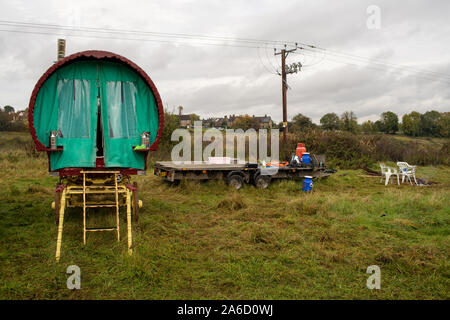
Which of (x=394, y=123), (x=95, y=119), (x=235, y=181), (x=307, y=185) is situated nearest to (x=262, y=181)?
(x=235, y=181)

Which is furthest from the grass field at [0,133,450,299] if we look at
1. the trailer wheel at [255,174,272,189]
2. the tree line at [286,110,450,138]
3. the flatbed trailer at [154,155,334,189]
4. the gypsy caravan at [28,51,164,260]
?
the tree line at [286,110,450,138]

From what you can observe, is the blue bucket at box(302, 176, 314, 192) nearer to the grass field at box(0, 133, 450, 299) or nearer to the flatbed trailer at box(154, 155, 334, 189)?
the flatbed trailer at box(154, 155, 334, 189)

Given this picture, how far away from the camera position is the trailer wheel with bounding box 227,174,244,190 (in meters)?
11.6

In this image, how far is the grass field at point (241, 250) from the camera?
4.28 m

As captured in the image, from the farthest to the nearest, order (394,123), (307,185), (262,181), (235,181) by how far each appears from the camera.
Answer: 1. (394,123)
2. (262,181)
3. (307,185)
4. (235,181)

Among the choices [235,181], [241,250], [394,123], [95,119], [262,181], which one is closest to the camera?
[241,250]

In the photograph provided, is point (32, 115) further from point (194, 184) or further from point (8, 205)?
point (194, 184)

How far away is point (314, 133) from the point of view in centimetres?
2169

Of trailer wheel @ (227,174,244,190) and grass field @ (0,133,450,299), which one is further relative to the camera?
trailer wheel @ (227,174,244,190)

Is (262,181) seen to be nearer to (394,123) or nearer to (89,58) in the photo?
(89,58)

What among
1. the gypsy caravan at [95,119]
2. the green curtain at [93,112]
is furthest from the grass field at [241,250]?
the green curtain at [93,112]

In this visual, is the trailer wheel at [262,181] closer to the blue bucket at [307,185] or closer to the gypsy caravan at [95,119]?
the blue bucket at [307,185]

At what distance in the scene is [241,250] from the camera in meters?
5.64

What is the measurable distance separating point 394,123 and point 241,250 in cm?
5376
